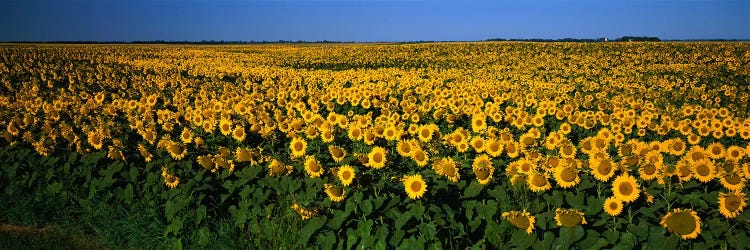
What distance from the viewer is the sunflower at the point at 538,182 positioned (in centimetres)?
462

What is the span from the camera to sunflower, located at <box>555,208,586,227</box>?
12.8 feet

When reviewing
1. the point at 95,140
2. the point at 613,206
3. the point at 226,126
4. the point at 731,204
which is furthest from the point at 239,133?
the point at 731,204

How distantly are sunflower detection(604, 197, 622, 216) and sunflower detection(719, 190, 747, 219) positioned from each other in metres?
0.75

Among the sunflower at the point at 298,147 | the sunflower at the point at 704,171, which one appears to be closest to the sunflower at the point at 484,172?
the sunflower at the point at 704,171

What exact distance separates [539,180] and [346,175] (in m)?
1.84

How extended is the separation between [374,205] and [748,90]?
18.8m

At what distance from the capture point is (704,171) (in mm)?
4594

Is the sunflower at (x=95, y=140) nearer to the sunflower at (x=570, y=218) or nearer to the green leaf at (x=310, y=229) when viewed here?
the green leaf at (x=310, y=229)

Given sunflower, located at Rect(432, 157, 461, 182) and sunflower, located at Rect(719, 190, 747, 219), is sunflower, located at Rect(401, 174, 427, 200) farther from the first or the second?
sunflower, located at Rect(719, 190, 747, 219)

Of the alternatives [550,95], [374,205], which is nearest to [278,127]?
[374,205]

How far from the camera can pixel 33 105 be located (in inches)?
376

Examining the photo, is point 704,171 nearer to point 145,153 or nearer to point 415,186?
point 415,186

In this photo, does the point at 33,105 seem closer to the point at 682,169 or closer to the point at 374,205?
the point at 374,205

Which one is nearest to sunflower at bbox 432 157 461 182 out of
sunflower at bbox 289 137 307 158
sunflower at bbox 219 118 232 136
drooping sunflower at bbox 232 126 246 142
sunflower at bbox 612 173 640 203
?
sunflower at bbox 612 173 640 203
